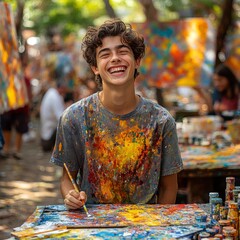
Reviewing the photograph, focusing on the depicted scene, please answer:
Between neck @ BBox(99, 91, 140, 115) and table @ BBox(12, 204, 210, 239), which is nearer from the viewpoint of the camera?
table @ BBox(12, 204, 210, 239)

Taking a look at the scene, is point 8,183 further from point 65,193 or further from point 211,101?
point 65,193

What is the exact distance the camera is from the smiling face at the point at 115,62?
378 centimetres

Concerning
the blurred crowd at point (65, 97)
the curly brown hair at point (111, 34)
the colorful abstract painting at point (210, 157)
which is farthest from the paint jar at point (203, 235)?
the blurred crowd at point (65, 97)

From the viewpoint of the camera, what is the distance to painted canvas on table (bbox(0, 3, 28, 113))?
21.4ft

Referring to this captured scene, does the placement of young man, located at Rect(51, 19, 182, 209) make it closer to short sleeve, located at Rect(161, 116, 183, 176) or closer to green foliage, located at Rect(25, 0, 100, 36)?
short sleeve, located at Rect(161, 116, 183, 176)

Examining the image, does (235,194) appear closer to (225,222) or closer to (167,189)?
(225,222)

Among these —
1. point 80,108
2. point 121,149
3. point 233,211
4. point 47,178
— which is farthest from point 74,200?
point 47,178

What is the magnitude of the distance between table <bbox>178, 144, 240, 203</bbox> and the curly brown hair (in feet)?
5.58

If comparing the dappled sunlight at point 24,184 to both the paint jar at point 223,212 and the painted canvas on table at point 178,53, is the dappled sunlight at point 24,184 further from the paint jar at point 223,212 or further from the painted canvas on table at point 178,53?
the paint jar at point 223,212

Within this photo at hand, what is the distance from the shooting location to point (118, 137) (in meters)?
3.88

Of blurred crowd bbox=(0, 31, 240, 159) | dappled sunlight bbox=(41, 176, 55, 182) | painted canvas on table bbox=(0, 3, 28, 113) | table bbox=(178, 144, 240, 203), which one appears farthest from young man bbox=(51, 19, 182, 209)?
dappled sunlight bbox=(41, 176, 55, 182)

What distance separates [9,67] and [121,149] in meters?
3.13

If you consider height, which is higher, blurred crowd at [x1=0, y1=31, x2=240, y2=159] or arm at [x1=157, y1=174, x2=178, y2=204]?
blurred crowd at [x1=0, y1=31, x2=240, y2=159]

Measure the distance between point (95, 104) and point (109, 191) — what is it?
0.48 metres
